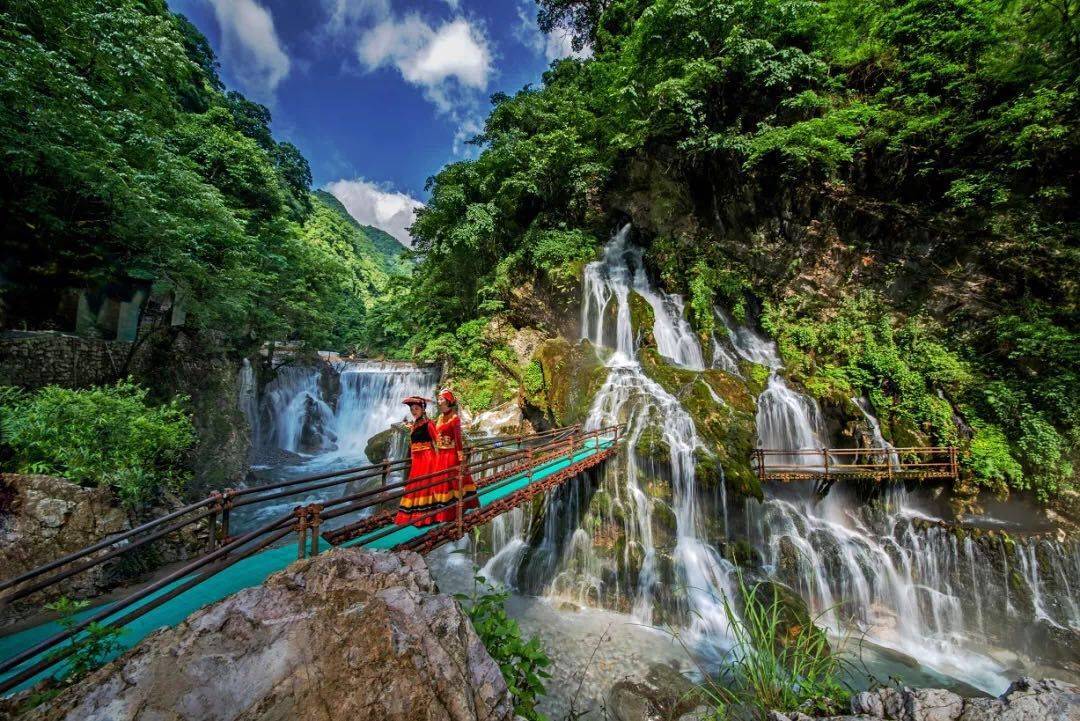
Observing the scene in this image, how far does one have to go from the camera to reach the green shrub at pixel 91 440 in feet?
18.8

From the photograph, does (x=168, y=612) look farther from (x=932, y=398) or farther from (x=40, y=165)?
(x=932, y=398)

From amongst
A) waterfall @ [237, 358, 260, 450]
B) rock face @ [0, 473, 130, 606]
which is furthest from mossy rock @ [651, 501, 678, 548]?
waterfall @ [237, 358, 260, 450]

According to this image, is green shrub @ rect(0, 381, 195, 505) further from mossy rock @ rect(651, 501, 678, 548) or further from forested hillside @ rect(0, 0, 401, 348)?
mossy rock @ rect(651, 501, 678, 548)

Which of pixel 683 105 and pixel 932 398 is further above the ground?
pixel 683 105

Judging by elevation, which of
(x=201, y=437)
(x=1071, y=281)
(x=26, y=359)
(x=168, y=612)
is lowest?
(x=168, y=612)

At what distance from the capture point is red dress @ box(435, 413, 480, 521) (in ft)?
17.0

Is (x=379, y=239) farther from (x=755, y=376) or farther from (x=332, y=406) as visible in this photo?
(x=755, y=376)

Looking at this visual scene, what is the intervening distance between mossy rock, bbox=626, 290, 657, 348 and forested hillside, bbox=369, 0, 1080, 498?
1.88 m

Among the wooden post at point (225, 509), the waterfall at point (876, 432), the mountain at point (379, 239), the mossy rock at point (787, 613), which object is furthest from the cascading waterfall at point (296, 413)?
the mountain at point (379, 239)

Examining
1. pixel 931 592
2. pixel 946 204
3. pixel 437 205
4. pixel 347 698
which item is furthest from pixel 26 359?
pixel 946 204

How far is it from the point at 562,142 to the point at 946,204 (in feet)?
46.4

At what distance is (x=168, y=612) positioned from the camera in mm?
3535

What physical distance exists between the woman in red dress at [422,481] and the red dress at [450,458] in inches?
2.5

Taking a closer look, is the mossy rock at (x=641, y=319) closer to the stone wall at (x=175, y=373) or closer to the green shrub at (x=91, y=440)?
the green shrub at (x=91, y=440)
